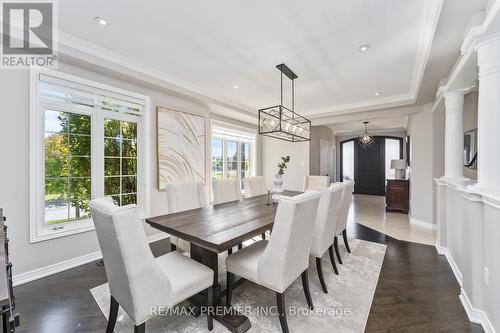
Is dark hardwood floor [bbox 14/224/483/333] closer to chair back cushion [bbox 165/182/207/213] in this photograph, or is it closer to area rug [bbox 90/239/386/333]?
area rug [bbox 90/239/386/333]

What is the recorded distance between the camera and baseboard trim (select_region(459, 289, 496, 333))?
161 cm

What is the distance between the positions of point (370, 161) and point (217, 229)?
859 cm

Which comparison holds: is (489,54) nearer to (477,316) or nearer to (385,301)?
(477,316)

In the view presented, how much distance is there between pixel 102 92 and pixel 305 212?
2992 millimetres

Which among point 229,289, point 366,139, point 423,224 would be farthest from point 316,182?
point 366,139

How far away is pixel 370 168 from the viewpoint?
28.4ft

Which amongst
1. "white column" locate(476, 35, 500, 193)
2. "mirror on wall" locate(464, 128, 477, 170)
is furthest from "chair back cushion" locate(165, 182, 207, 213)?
"mirror on wall" locate(464, 128, 477, 170)

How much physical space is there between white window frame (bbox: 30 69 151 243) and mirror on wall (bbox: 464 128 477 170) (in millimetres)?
4606

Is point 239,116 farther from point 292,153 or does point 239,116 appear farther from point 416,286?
point 416,286

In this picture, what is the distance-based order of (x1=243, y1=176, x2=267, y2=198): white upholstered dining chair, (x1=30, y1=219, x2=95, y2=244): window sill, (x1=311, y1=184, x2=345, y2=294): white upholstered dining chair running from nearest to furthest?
(x1=311, y1=184, x2=345, y2=294): white upholstered dining chair, (x1=30, y1=219, x2=95, y2=244): window sill, (x1=243, y1=176, x2=267, y2=198): white upholstered dining chair

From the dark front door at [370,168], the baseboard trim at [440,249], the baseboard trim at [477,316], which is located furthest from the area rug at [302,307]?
the dark front door at [370,168]

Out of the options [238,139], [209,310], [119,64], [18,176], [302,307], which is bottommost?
[302,307]

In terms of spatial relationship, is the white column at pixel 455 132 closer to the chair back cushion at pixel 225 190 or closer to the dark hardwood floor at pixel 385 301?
the dark hardwood floor at pixel 385 301

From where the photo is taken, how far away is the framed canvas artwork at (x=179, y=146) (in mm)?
3502
